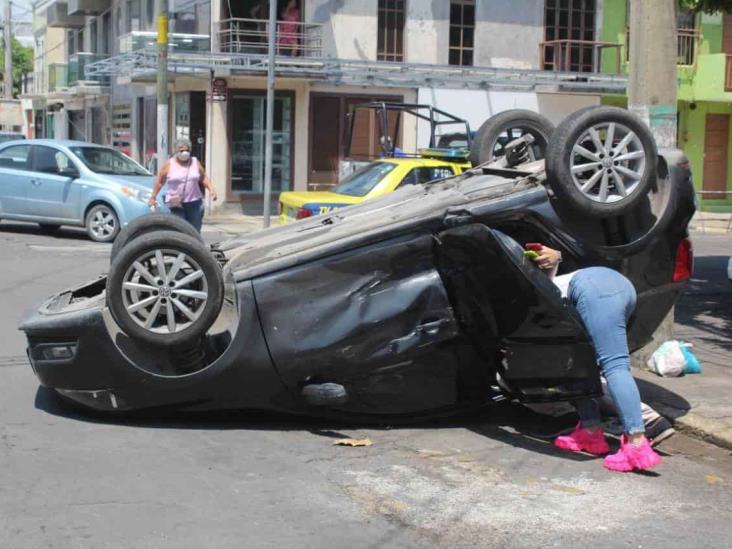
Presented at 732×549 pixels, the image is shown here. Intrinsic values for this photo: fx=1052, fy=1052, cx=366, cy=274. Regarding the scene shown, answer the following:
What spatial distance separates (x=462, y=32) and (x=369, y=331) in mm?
23960

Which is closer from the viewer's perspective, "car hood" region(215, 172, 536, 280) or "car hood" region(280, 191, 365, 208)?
"car hood" region(215, 172, 536, 280)

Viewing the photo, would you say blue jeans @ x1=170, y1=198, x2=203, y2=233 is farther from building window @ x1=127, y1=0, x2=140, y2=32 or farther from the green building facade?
building window @ x1=127, y1=0, x2=140, y2=32

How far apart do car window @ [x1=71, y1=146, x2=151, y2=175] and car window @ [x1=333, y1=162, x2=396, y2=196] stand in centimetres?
548

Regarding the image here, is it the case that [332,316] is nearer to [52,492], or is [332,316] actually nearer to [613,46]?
[52,492]

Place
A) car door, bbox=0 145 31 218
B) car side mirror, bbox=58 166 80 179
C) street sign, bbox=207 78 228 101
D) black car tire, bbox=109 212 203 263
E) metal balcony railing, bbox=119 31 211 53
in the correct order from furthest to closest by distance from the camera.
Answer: metal balcony railing, bbox=119 31 211 53, street sign, bbox=207 78 228 101, car door, bbox=0 145 31 218, car side mirror, bbox=58 166 80 179, black car tire, bbox=109 212 203 263

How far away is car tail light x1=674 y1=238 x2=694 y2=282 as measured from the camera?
21.1ft

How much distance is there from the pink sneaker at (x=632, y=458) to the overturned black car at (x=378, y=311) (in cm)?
37

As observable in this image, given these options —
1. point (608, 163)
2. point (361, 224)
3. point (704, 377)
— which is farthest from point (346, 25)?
point (608, 163)

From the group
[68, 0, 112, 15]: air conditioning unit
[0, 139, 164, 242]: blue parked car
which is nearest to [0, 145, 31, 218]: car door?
[0, 139, 164, 242]: blue parked car

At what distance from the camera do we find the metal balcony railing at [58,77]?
3847cm

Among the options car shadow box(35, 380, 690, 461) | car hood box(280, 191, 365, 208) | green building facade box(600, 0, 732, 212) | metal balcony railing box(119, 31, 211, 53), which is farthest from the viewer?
green building facade box(600, 0, 732, 212)

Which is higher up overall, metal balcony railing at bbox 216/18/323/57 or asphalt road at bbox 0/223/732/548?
metal balcony railing at bbox 216/18/323/57

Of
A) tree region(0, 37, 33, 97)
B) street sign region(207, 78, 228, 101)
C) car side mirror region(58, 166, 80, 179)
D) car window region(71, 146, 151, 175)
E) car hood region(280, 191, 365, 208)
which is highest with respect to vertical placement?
tree region(0, 37, 33, 97)

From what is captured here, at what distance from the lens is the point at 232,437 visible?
20.0ft
